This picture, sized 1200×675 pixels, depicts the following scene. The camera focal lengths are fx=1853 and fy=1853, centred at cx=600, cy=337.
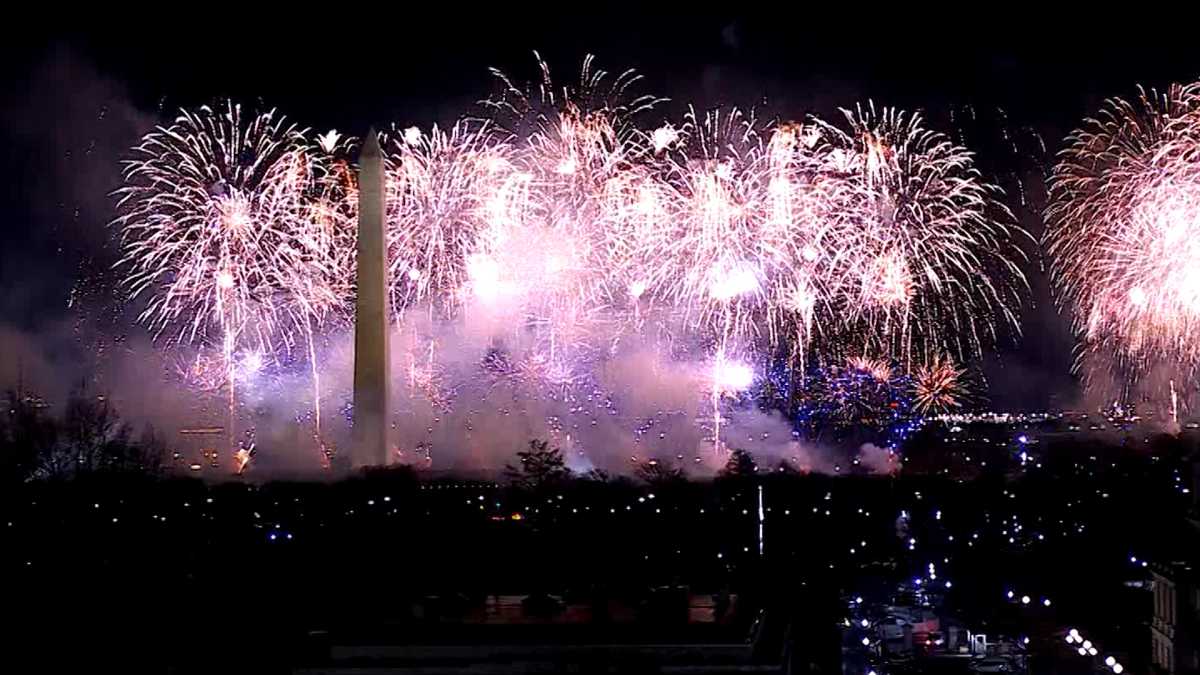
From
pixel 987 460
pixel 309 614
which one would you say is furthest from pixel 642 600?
pixel 987 460

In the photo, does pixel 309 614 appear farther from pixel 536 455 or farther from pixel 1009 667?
pixel 536 455

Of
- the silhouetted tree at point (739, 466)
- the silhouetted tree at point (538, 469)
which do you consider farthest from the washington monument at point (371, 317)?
the silhouetted tree at point (739, 466)

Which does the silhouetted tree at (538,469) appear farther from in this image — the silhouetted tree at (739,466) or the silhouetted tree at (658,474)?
the silhouetted tree at (739,466)

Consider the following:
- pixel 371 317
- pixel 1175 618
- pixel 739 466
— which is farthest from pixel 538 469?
pixel 1175 618

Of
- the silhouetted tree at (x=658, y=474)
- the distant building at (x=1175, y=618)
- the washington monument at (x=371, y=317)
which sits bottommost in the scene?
the distant building at (x=1175, y=618)

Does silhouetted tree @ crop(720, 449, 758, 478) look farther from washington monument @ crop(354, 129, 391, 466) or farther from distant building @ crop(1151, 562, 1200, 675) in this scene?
distant building @ crop(1151, 562, 1200, 675)

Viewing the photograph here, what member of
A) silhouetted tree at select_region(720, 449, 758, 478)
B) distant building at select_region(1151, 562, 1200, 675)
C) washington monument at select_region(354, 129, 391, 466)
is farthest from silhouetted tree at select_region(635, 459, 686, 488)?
distant building at select_region(1151, 562, 1200, 675)

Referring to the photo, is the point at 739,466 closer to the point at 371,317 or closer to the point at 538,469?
the point at 538,469
